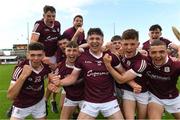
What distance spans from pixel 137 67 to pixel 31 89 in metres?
2.07

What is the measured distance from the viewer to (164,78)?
7805mm

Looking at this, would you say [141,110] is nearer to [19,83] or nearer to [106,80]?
[106,80]

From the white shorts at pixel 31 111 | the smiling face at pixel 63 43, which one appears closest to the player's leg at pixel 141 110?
the white shorts at pixel 31 111

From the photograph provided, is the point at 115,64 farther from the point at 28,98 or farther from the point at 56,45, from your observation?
the point at 56,45

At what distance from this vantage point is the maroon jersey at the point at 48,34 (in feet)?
34.3

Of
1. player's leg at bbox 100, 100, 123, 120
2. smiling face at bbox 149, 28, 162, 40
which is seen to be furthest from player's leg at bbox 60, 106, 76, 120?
smiling face at bbox 149, 28, 162, 40

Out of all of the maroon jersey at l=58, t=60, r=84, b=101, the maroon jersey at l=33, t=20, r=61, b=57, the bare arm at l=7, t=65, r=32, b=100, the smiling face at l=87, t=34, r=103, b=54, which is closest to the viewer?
the bare arm at l=7, t=65, r=32, b=100

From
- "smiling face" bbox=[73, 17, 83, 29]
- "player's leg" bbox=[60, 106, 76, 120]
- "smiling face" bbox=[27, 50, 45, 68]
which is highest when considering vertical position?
"smiling face" bbox=[73, 17, 83, 29]

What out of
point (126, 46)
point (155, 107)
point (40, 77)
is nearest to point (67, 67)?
point (40, 77)

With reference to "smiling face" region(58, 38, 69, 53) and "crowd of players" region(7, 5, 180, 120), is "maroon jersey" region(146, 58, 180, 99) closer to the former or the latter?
"crowd of players" region(7, 5, 180, 120)

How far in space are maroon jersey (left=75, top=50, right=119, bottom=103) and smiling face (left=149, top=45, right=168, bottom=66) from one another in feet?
2.58

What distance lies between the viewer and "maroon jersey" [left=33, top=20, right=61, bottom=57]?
10445mm

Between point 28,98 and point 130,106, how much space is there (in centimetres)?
200

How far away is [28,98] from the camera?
25.3ft
